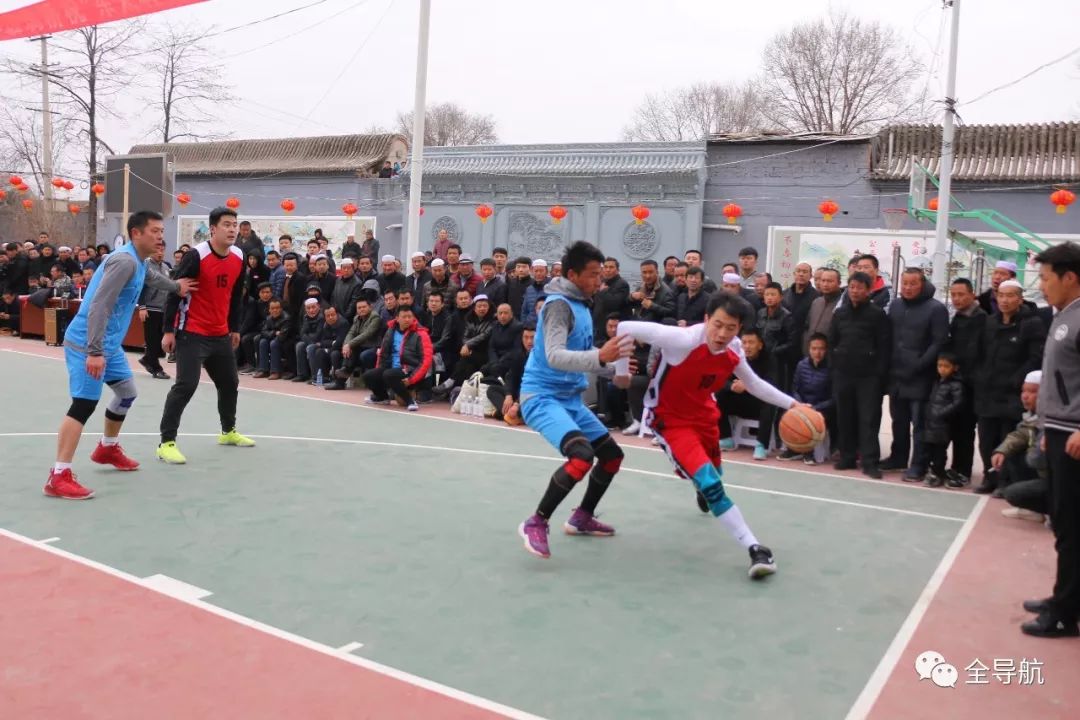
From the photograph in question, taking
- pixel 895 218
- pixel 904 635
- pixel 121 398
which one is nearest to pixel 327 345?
pixel 121 398

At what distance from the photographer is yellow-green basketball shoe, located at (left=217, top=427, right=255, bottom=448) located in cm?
880

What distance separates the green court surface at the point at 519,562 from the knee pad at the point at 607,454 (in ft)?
1.69

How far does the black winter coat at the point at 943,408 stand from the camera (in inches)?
335

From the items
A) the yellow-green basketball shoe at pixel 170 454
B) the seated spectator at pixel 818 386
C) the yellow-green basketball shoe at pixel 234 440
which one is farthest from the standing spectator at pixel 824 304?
the yellow-green basketball shoe at pixel 170 454

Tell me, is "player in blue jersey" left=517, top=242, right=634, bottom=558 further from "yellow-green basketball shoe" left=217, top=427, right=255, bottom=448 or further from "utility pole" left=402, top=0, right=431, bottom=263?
"utility pole" left=402, top=0, right=431, bottom=263

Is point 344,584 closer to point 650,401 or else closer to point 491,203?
point 650,401

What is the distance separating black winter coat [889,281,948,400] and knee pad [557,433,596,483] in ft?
14.8

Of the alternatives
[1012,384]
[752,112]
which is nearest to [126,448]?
[1012,384]

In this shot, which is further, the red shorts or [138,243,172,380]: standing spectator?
[138,243,172,380]: standing spectator

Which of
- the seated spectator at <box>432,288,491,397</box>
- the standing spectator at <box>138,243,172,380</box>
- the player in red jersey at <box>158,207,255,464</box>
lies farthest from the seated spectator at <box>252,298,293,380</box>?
the player in red jersey at <box>158,207,255,464</box>

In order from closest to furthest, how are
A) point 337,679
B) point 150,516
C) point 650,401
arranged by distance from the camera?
point 337,679 → point 650,401 → point 150,516

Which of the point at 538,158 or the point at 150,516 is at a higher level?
the point at 538,158

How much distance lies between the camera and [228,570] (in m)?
5.27

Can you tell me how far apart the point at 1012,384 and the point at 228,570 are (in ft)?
21.2
